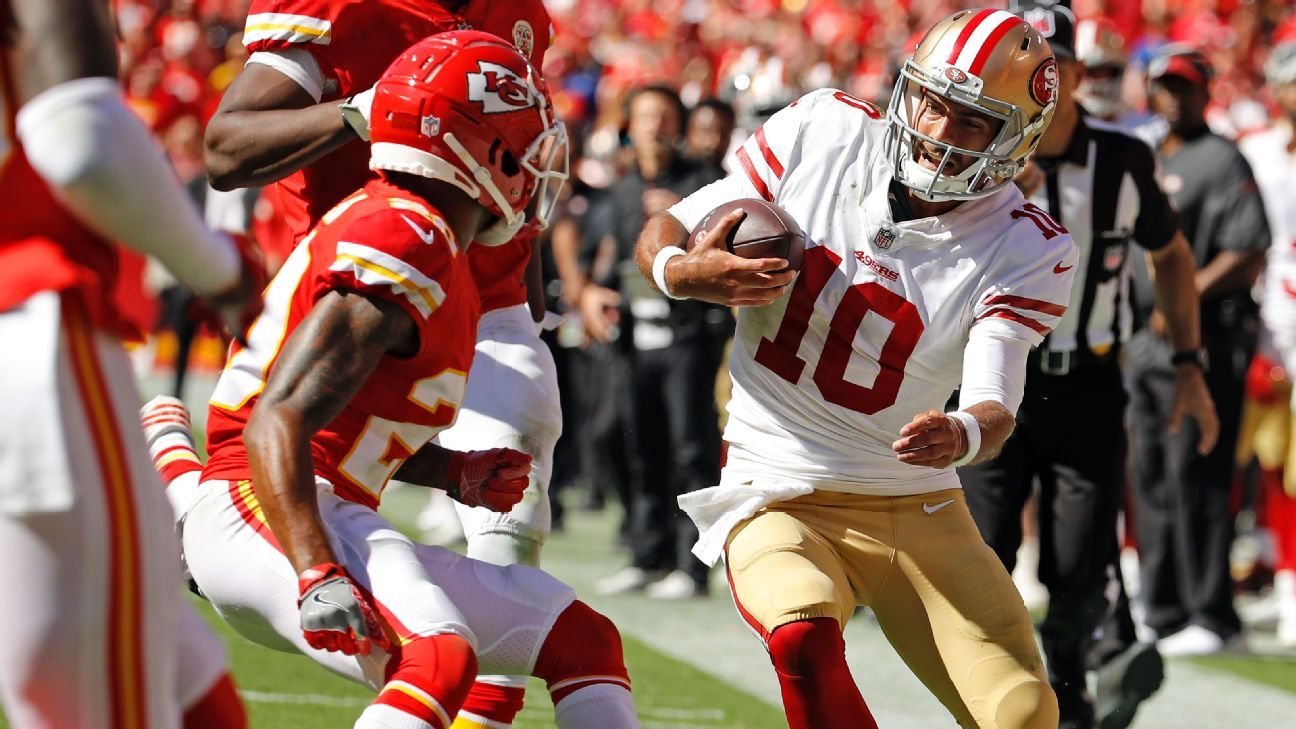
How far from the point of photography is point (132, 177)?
2328 millimetres

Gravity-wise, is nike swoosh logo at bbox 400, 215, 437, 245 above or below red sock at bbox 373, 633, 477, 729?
above

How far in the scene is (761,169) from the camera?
4.11m

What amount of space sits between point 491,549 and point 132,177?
1.89 m

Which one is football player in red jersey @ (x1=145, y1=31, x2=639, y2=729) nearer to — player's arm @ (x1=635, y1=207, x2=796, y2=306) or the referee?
player's arm @ (x1=635, y1=207, x2=796, y2=306)

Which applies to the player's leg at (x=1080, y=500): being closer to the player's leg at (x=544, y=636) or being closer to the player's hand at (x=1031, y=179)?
the player's hand at (x=1031, y=179)

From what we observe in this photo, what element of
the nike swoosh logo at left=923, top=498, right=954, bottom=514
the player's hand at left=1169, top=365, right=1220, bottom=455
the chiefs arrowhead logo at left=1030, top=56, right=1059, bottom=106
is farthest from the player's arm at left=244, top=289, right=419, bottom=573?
the player's hand at left=1169, top=365, right=1220, bottom=455

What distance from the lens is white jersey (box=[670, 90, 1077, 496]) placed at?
3918 millimetres

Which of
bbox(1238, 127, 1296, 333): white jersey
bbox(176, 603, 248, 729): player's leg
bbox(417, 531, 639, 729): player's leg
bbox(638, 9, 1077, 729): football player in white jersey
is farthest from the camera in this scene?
bbox(1238, 127, 1296, 333): white jersey

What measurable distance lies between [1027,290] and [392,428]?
56.2 inches

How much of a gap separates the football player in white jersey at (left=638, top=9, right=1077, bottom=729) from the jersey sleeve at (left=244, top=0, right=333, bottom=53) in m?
0.84

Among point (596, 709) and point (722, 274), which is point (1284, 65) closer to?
point (722, 274)

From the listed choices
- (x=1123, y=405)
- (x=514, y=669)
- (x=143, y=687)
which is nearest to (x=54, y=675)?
(x=143, y=687)

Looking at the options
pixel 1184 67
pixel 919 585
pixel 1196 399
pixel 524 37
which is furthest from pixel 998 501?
pixel 1184 67

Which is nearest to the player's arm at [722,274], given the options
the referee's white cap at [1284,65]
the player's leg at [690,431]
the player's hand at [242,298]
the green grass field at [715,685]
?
the player's hand at [242,298]
